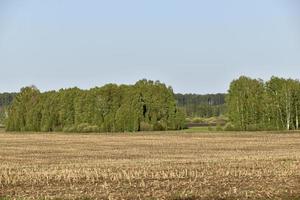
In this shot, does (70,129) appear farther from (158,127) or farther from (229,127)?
(229,127)

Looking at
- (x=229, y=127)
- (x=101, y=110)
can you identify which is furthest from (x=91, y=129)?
(x=229, y=127)

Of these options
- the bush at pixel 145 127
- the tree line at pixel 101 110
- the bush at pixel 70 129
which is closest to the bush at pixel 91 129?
the tree line at pixel 101 110

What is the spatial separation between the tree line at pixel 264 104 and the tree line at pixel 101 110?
1371 centimetres

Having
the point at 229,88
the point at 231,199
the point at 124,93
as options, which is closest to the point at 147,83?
the point at 124,93

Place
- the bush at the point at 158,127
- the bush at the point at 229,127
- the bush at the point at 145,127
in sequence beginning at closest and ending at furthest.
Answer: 1. the bush at the point at 229,127
2. the bush at the point at 145,127
3. the bush at the point at 158,127

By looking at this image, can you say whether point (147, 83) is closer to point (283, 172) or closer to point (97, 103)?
point (97, 103)

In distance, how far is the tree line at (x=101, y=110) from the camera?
363 feet

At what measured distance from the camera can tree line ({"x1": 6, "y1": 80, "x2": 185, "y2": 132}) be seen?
111 meters

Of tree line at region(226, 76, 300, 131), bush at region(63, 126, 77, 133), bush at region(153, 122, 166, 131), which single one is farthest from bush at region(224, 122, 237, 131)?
bush at region(63, 126, 77, 133)

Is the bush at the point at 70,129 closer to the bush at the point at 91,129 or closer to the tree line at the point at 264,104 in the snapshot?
the bush at the point at 91,129

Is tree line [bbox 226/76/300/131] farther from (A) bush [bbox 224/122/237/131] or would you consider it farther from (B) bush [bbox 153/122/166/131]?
(B) bush [bbox 153/122/166/131]

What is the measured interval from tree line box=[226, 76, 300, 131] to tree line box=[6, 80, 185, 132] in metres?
13.7

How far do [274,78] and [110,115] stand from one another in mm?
32924

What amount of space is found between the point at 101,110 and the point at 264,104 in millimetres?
33254
